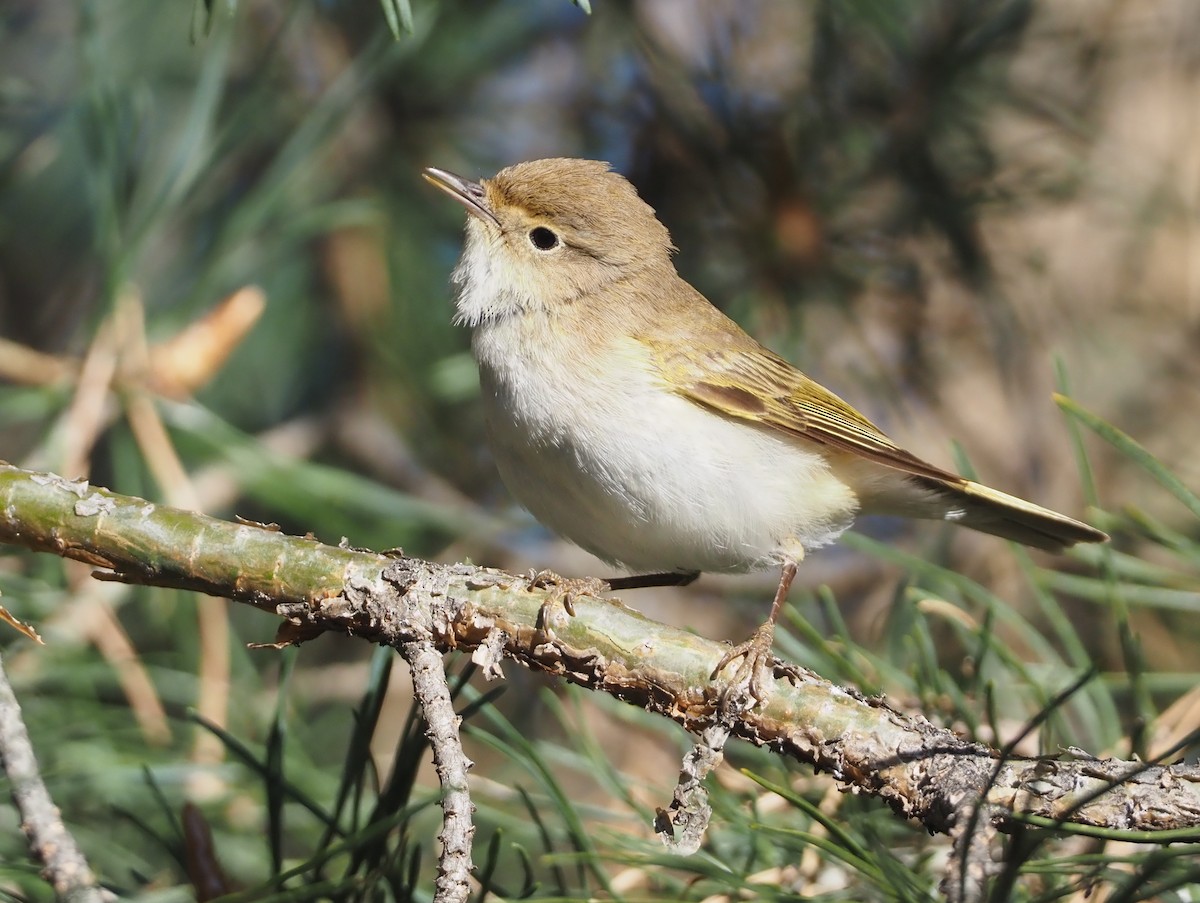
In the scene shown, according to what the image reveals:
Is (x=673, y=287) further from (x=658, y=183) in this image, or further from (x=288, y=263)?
(x=288, y=263)

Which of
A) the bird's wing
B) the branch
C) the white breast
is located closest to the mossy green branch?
the branch

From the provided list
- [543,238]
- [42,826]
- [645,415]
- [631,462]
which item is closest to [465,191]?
[543,238]

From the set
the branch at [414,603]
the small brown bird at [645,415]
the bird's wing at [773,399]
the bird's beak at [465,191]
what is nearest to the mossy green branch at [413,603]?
the branch at [414,603]

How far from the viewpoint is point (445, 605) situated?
6.23 feet

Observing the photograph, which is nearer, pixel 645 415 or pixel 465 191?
pixel 645 415

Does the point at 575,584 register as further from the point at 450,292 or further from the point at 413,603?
the point at 450,292

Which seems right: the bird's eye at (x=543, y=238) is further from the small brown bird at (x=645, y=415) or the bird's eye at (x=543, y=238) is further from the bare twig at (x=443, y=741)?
the bare twig at (x=443, y=741)

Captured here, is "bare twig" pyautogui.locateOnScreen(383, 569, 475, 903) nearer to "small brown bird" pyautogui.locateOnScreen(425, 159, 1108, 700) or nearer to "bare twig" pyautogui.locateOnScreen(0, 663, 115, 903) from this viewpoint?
"bare twig" pyautogui.locateOnScreen(0, 663, 115, 903)

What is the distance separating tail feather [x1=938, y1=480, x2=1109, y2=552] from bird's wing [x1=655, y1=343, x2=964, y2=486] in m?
0.14

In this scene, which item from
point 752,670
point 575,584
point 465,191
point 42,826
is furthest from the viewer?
point 465,191

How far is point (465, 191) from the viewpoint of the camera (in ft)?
11.1

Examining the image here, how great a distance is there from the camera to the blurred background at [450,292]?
2916 millimetres

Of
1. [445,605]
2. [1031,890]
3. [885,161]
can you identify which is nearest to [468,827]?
[445,605]

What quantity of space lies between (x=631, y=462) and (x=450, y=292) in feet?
3.20
